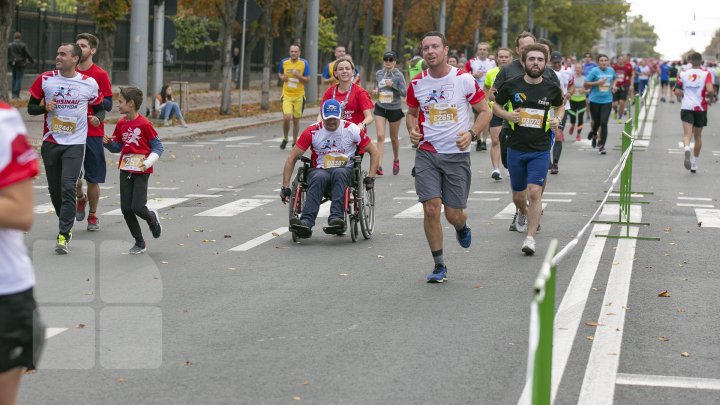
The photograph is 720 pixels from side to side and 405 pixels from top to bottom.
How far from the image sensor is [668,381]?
6656 millimetres

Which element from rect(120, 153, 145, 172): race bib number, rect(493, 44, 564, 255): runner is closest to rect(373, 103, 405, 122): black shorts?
rect(493, 44, 564, 255): runner

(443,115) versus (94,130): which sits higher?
(443,115)

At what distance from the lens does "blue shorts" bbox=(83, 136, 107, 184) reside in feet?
40.1

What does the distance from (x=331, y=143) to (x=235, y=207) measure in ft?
10.7

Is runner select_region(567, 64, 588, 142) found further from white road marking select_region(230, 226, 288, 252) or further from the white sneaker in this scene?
the white sneaker

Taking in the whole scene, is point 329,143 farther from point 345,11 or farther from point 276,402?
point 345,11

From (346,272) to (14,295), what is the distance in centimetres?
619

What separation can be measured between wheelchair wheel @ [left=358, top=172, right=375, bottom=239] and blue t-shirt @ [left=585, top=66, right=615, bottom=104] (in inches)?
454

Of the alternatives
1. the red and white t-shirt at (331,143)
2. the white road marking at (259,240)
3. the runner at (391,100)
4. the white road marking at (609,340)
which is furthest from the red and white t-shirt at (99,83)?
the runner at (391,100)

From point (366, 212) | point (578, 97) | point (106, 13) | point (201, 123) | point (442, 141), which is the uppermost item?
point (106, 13)

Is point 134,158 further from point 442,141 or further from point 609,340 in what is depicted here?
point 609,340

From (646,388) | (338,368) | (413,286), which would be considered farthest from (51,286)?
(646,388)

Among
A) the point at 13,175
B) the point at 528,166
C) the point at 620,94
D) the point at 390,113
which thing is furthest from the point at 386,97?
the point at 620,94

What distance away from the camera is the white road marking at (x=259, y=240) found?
38.1ft
